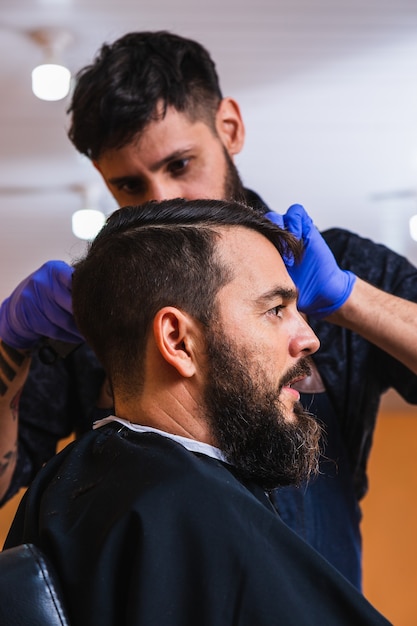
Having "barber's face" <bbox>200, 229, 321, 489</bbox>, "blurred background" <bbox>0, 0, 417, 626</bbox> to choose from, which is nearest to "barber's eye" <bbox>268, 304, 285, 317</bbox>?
"barber's face" <bbox>200, 229, 321, 489</bbox>

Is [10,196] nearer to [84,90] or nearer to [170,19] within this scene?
[170,19]

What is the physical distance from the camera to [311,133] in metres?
4.54

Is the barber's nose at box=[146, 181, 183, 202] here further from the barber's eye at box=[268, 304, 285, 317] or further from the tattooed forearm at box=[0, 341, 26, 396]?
the barber's eye at box=[268, 304, 285, 317]

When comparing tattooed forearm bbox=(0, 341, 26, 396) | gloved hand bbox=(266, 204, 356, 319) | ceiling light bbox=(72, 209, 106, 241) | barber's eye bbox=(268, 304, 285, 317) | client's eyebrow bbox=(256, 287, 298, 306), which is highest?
ceiling light bbox=(72, 209, 106, 241)

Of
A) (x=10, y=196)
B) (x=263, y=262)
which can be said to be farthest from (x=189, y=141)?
(x=10, y=196)

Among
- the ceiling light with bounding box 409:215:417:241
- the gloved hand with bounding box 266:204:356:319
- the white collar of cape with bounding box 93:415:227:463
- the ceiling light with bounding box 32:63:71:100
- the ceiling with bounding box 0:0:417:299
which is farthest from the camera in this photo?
the ceiling light with bounding box 409:215:417:241

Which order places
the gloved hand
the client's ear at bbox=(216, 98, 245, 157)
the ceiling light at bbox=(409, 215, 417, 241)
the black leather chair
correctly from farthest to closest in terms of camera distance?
the ceiling light at bbox=(409, 215, 417, 241)
the client's ear at bbox=(216, 98, 245, 157)
the gloved hand
the black leather chair

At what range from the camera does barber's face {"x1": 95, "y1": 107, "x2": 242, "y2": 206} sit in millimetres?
2125

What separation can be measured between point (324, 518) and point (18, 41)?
98.5 inches

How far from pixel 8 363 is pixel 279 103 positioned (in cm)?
252

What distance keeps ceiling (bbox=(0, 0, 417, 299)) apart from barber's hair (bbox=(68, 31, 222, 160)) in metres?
1.21

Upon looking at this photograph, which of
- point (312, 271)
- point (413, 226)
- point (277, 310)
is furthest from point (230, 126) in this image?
point (413, 226)

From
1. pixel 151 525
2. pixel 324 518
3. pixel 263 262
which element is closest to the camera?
pixel 151 525

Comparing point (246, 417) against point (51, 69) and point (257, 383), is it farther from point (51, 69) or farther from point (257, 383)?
point (51, 69)
